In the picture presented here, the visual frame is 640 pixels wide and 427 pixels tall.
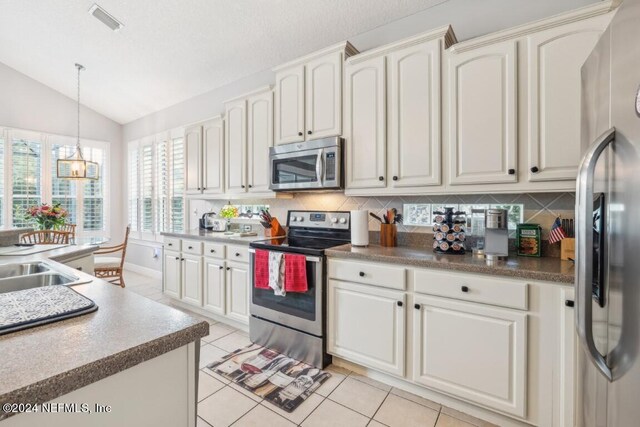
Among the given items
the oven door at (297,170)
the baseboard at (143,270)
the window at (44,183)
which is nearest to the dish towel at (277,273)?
the oven door at (297,170)

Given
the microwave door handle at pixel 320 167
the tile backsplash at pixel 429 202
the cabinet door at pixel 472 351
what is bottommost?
the cabinet door at pixel 472 351

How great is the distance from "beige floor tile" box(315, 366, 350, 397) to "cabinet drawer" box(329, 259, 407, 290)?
0.70m

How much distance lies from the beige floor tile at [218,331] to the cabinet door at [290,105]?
1.90 m

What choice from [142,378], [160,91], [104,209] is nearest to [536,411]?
[142,378]

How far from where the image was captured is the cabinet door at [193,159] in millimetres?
3666

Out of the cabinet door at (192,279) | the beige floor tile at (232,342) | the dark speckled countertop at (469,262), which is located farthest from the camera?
the cabinet door at (192,279)

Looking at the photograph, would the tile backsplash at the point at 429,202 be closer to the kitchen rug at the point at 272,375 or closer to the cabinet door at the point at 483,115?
the cabinet door at the point at 483,115

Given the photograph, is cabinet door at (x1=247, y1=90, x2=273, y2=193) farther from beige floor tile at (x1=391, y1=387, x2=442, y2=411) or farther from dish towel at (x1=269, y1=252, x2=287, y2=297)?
beige floor tile at (x1=391, y1=387, x2=442, y2=411)

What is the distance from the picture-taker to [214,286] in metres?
3.02

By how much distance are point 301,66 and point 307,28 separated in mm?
421

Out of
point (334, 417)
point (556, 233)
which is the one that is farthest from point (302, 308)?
point (556, 233)

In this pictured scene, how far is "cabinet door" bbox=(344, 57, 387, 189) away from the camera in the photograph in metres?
2.25

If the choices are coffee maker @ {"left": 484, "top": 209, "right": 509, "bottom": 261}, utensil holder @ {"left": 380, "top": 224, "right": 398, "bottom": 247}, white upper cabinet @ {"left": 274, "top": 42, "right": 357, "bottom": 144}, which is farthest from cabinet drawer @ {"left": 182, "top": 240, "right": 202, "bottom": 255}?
coffee maker @ {"left": 484, "top": 209, "right": 509, "bottom": 261}

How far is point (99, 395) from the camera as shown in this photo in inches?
25.6
